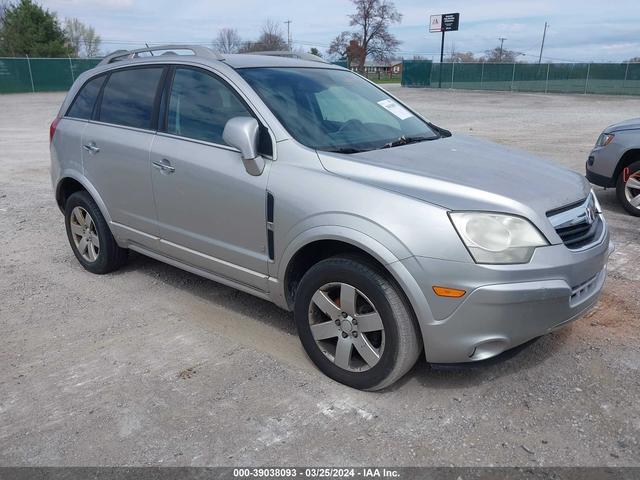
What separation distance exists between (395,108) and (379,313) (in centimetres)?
198

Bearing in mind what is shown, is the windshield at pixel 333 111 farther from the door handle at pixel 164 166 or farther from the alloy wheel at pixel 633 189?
the alloy wheel at pixel 633 189

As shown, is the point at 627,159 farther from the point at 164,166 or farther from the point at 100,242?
the point at 100,242

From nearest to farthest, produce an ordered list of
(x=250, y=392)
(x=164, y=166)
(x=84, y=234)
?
(x=250, y=392) < (x=164, y=166) < (x=84, y=234)

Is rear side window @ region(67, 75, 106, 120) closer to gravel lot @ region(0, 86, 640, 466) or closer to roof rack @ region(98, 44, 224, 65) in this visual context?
roof rack @ region(98, 44, 224, 65)

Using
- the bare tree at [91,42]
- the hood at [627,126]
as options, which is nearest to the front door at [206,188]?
the hood at [627,126]

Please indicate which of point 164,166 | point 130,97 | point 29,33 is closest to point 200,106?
point 164,166

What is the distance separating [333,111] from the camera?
385cm

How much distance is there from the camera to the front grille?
9.62 feet

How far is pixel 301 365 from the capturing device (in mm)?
3484

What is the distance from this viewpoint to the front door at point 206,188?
351 cm

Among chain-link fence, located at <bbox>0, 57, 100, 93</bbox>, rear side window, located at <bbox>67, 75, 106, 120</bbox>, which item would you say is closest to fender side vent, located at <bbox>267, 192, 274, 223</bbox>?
rear side window, located at <bbox>67, 75, 106, 120</bbox>

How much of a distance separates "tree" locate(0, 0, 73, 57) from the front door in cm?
4818

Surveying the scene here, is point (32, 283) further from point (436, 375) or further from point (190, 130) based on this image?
point (436, 375)

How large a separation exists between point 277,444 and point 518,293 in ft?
4.55
